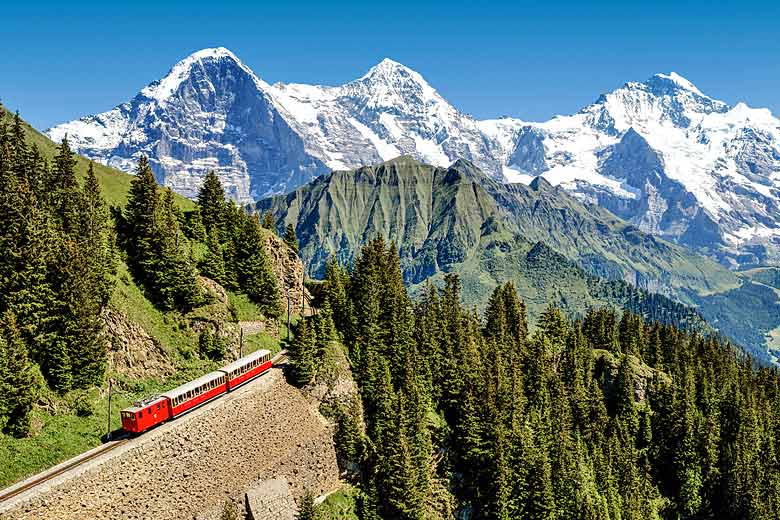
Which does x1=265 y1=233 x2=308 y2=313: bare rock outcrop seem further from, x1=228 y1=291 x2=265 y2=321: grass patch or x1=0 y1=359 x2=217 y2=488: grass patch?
x1=0 y1=359 x2=217 y2=488: grass patch

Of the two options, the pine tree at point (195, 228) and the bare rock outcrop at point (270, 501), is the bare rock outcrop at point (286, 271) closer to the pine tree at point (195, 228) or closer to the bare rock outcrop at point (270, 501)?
the pine tree at point (195, 228)

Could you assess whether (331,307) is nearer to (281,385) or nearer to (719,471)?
(281,385)

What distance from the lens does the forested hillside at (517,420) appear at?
8731 centimetres

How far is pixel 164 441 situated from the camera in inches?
2413

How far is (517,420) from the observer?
102500 millimetres

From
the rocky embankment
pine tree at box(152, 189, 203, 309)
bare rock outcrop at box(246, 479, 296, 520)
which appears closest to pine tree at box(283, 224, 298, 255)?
pine tree at box(152, 189, 203, 309)

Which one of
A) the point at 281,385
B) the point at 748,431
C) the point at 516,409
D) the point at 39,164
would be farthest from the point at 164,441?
the point at 748,431

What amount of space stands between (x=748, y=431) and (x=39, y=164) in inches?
5954

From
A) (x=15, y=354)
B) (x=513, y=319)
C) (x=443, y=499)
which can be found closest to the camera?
(x=15, y=354)

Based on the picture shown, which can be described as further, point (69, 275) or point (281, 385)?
point (281, 385)

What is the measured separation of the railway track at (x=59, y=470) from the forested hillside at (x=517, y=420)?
95.1ft

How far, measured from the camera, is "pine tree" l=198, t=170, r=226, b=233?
10225 centimetres

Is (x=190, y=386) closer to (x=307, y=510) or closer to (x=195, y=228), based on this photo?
(x=307, y=510)

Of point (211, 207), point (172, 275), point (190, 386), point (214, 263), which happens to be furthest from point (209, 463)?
point (211, 207)
